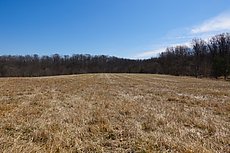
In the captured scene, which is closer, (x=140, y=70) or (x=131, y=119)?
(x=131, y=119)

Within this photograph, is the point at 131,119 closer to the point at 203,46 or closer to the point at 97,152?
the point at 97,152

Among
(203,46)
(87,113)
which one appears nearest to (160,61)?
(203,46)

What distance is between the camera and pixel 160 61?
5295 inches

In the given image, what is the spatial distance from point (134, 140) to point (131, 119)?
8.70 feet

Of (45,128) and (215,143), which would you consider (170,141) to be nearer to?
(215,143)

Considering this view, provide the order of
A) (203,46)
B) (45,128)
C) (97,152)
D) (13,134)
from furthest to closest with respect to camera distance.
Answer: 1. (203,46)
2. (45,128)
3. (13,134)
4. (97,152)

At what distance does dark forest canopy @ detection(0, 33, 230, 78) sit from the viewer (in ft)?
278

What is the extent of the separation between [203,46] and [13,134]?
108 m

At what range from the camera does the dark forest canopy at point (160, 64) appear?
84.8m

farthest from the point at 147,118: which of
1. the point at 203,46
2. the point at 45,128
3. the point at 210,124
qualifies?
the point at 203,46

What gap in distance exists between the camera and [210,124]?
841 centimetres

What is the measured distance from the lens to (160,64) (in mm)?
128375

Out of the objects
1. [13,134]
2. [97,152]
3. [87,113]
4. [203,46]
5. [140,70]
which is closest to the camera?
[97,152]

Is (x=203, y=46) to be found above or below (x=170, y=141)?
above
